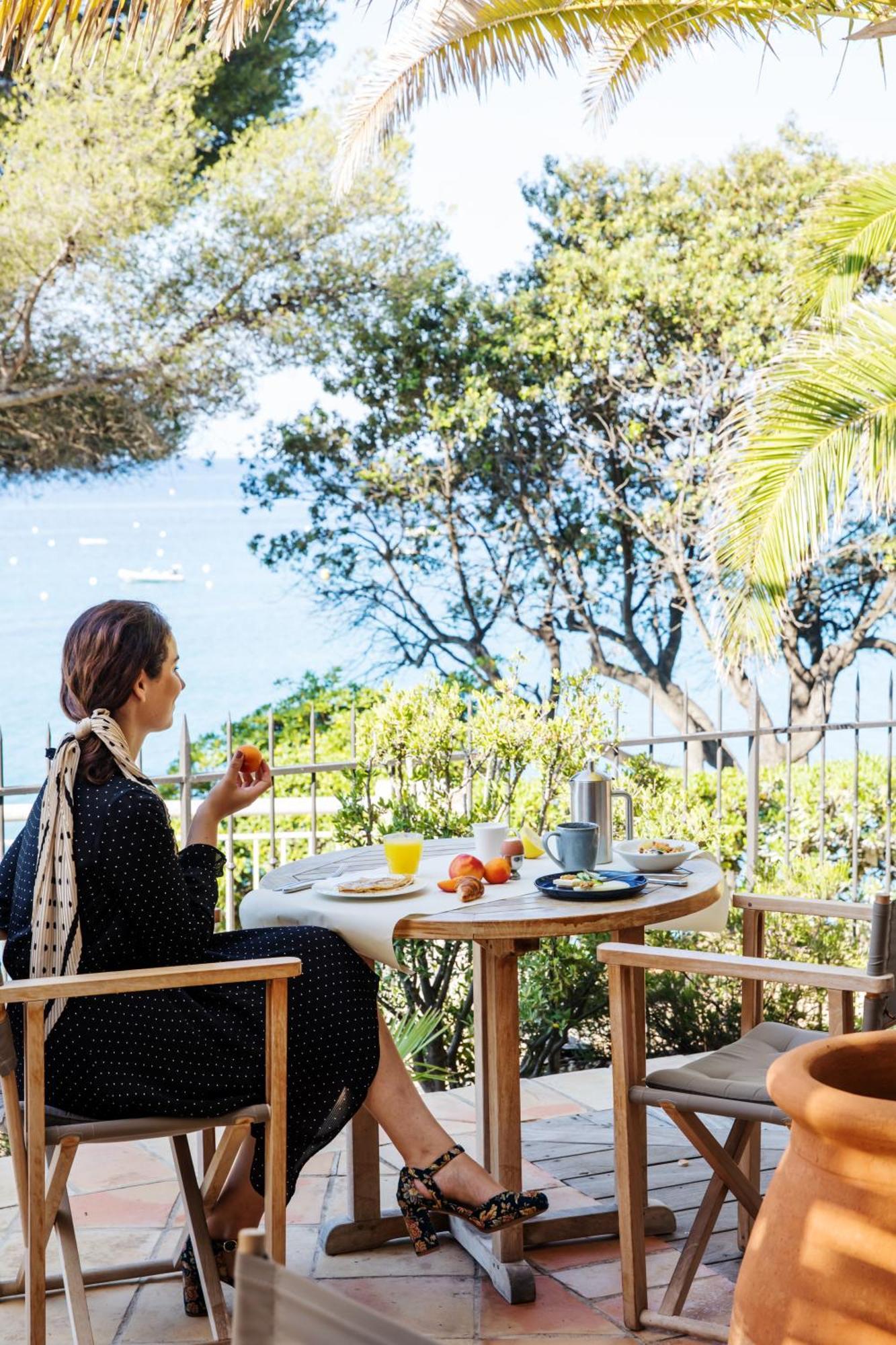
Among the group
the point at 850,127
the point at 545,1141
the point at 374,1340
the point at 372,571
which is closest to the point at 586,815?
the point at 545,1141

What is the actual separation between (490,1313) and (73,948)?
1080 mm

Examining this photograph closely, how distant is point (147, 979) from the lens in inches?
89.5

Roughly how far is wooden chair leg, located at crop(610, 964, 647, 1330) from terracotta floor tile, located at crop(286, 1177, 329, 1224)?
0.85m

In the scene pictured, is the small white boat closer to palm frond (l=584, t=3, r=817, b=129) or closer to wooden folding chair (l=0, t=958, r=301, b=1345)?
palm frond (l=584, t=3, r=817, b=129)

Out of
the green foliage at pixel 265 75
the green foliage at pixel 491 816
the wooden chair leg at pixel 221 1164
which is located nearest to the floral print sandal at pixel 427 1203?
the wooden chair leg at pixel 221 1164

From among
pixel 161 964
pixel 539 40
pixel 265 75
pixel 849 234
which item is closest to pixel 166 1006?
pixel 161 964

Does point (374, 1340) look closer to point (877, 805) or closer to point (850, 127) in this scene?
point (877, 805)

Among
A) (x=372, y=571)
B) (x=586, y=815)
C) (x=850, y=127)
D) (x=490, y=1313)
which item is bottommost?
(x=490, y=1313)

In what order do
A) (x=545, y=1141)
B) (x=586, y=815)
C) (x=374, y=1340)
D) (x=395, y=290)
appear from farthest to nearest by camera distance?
(x=395, y=290) → (x=545, y=1141) → (x=586, y=815) → (x=374, y=1340)

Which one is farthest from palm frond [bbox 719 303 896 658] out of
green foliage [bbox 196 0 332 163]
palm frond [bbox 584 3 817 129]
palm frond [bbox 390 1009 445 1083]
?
green foliage [bbox 196 0 332 163]

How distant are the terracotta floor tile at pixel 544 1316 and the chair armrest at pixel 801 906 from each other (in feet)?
2.79

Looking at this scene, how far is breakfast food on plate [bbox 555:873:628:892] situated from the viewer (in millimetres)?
2678

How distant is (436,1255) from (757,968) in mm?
1070

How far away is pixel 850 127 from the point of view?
13812 millimetres
